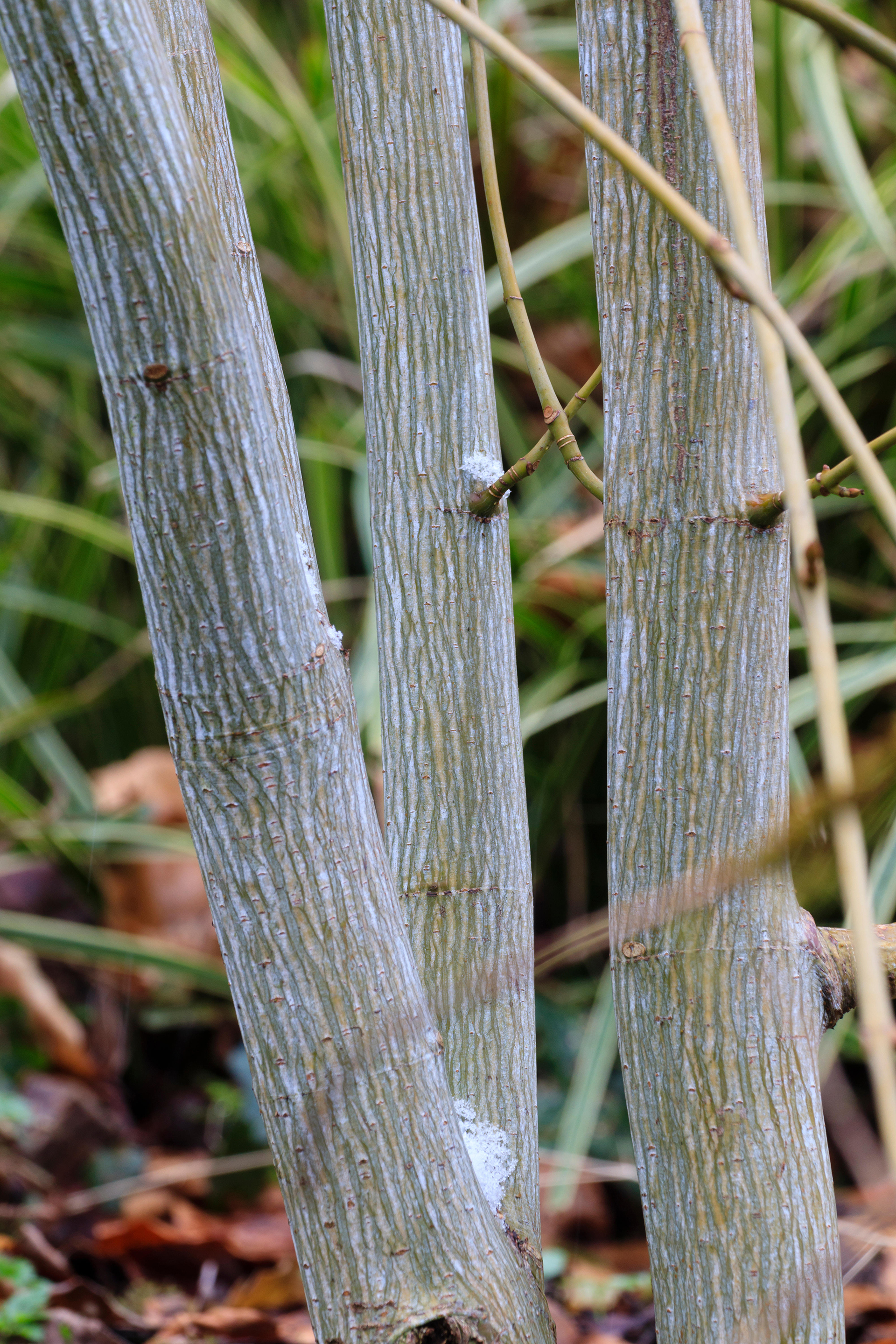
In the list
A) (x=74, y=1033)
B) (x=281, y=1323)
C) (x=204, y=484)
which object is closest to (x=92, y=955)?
(x=74, y=1033)

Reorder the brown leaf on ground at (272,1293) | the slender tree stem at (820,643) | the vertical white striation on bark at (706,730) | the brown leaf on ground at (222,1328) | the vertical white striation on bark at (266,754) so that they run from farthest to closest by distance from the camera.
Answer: the brown leaf on ground at (272,1293) < the brown leaf on ground at (222,1328) < the vertical white striation on bark at (706,730) < the vertical white striation on bark at (266,754) < the slender tree stem at (820,643)

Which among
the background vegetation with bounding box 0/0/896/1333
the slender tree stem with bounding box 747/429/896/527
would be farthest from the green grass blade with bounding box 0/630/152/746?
the slender tree stem with bounding box 747/429/896/527

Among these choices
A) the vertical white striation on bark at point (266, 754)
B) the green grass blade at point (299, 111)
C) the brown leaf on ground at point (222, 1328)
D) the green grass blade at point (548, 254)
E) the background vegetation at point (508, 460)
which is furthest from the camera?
the green grass blade at point (299, 111)

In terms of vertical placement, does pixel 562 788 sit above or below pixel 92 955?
above

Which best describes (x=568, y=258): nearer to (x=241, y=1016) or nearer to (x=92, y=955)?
(x=92, y=955)

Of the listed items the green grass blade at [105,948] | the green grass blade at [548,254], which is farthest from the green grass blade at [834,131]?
the green grass blade at [105,948]

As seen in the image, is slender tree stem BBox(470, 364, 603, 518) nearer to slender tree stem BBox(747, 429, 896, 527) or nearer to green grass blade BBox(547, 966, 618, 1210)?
slender tree stem BBox(747, 429, 896, 527)

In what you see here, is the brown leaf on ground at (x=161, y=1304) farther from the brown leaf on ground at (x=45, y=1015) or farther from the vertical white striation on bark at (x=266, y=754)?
the vertical white striation on bark at (x=266, y=754)
